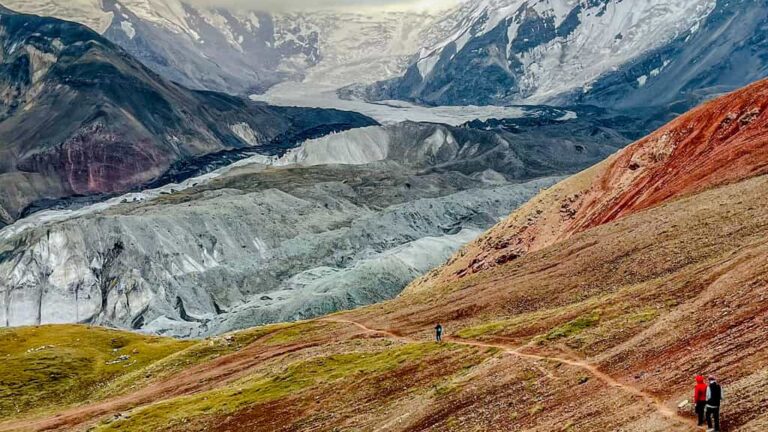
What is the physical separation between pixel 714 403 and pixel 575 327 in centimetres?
1990

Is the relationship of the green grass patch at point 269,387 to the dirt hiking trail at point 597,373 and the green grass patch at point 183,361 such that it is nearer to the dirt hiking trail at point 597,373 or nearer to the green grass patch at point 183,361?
the dirt hiking trail at point 597,373

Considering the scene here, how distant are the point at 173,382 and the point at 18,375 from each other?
26671 mm

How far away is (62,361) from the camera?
10219cm

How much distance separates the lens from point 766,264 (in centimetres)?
4881

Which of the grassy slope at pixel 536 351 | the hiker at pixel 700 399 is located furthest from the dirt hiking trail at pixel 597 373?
the hiker at pixel 700 399

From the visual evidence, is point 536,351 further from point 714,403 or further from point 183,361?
point 183,361

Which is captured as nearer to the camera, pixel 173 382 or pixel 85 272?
pixel 173 382

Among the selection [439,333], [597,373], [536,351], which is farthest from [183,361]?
[597,373]

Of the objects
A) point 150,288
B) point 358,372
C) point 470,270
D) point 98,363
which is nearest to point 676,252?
point 358,372

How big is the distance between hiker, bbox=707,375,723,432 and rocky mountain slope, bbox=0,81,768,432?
0.82 m

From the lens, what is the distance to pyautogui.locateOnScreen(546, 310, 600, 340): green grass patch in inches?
2077

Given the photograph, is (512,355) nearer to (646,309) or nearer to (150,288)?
(646,309)

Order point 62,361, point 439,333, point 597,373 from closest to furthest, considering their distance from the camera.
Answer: point 597,373 < point 439,333 < point 62,361

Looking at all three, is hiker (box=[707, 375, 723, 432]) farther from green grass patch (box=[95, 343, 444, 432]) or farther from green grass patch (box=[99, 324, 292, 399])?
green grass patch (box=[99, 324, 292, 399])
